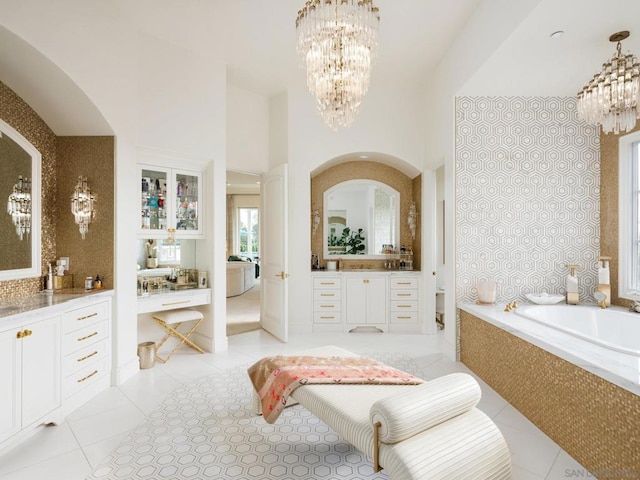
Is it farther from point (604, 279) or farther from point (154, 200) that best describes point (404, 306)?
point (154, 200)

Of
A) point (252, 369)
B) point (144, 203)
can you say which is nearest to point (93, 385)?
point (252, 369)

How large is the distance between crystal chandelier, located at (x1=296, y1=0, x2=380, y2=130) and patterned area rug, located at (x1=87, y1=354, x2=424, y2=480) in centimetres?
238

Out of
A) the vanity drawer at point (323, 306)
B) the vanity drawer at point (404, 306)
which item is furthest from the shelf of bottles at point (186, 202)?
the vanity drawer at point (404, 306)

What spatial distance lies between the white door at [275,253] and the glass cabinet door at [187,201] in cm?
100

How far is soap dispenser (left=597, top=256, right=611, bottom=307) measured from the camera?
11.5ft

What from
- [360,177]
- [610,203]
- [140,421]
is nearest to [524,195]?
[610,203]

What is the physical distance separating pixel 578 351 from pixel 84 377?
144 inches

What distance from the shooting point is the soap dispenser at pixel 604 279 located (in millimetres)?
3511

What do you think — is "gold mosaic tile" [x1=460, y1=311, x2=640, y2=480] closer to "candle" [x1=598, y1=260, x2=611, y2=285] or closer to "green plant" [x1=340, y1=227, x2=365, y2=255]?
"candle" [x1=598, y1=260, x2=611, y2=285]

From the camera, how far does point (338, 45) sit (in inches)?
100

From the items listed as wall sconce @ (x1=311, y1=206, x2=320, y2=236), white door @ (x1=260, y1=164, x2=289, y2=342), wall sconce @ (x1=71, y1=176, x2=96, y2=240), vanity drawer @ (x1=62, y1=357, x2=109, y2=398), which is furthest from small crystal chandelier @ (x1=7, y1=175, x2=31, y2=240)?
wall sconce @ (x1=311, y1=206, x2=320, y2=236)

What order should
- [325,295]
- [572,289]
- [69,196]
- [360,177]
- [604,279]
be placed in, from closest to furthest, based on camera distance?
[69,196]
[604,279]
[572,289]
[325,295]
[360,177]

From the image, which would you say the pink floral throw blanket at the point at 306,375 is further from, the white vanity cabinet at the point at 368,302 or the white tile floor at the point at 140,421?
the white vanity cabinet at the point at 368,302

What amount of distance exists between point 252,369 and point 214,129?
2.81m
